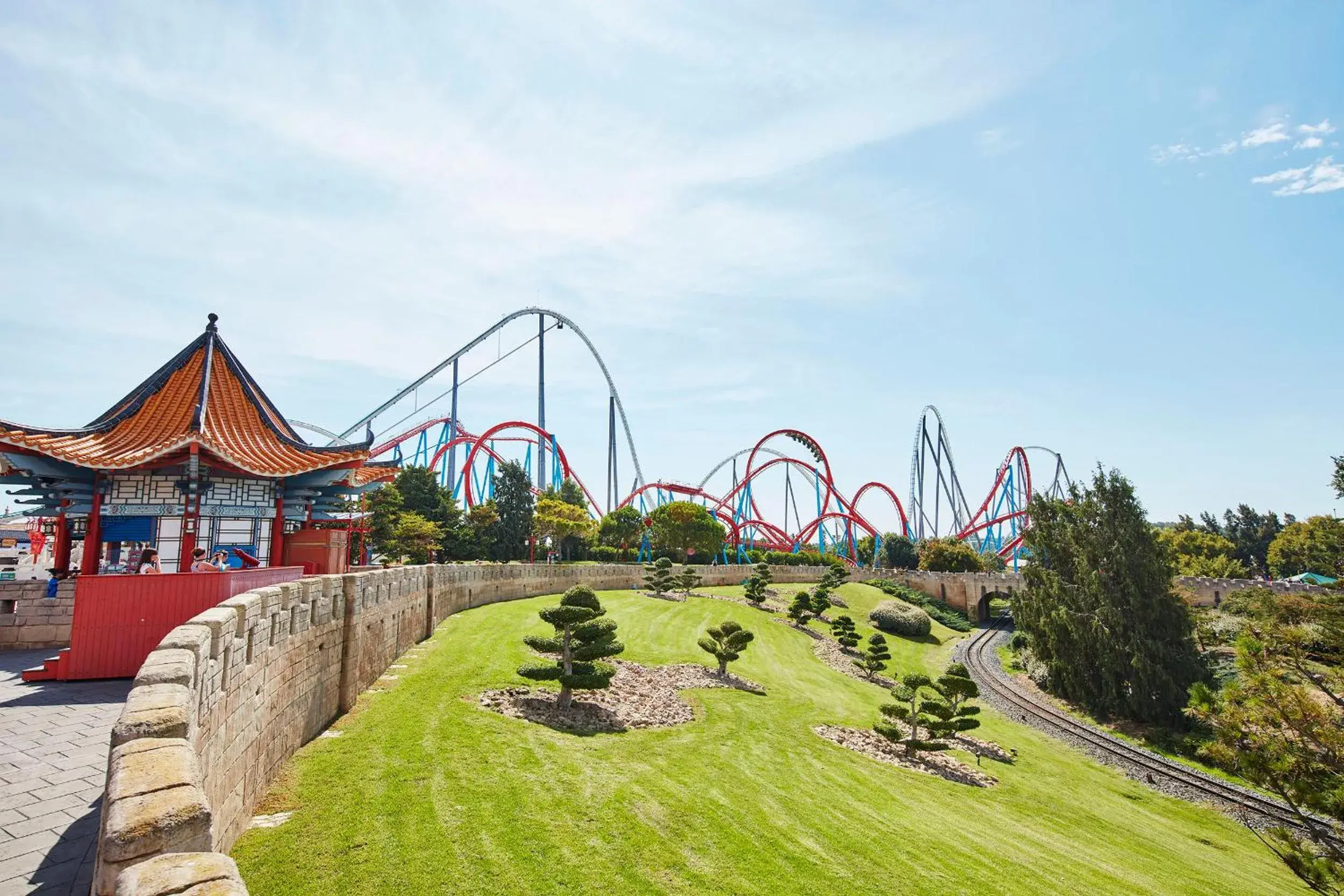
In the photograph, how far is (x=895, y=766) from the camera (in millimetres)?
16547

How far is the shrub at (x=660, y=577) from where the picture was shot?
40.3 metres

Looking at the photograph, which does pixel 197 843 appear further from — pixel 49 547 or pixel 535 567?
pixel 49 547

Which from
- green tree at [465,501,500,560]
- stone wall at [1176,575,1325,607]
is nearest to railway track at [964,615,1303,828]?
stone wall at [1176,575,1325,607]

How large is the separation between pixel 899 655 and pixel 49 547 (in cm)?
5244

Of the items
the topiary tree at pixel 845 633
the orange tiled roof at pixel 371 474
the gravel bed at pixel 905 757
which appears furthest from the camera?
the topiary tree at pixel 845 633

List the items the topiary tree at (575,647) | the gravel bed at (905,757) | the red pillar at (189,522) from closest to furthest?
the topiary tree at (575,647)
the red pillar at (189,522)
the gravel bed at (905,757)

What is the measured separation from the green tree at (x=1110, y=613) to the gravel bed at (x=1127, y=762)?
2.12m

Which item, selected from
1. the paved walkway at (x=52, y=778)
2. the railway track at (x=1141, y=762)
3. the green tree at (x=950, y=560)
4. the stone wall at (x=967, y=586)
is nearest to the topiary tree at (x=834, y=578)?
the stone wall at (x=967, y=586)

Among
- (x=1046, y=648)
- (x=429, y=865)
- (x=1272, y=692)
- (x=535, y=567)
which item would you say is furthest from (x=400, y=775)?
(x=1046, y=648)

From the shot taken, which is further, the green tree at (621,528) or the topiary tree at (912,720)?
the green tree at (621,528)

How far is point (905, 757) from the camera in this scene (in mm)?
17734

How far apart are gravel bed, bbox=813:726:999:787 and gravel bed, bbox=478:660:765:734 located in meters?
3.32

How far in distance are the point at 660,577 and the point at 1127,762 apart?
23.2 metres

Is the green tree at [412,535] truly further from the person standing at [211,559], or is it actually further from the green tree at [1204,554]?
the green tree at [1204,554]
